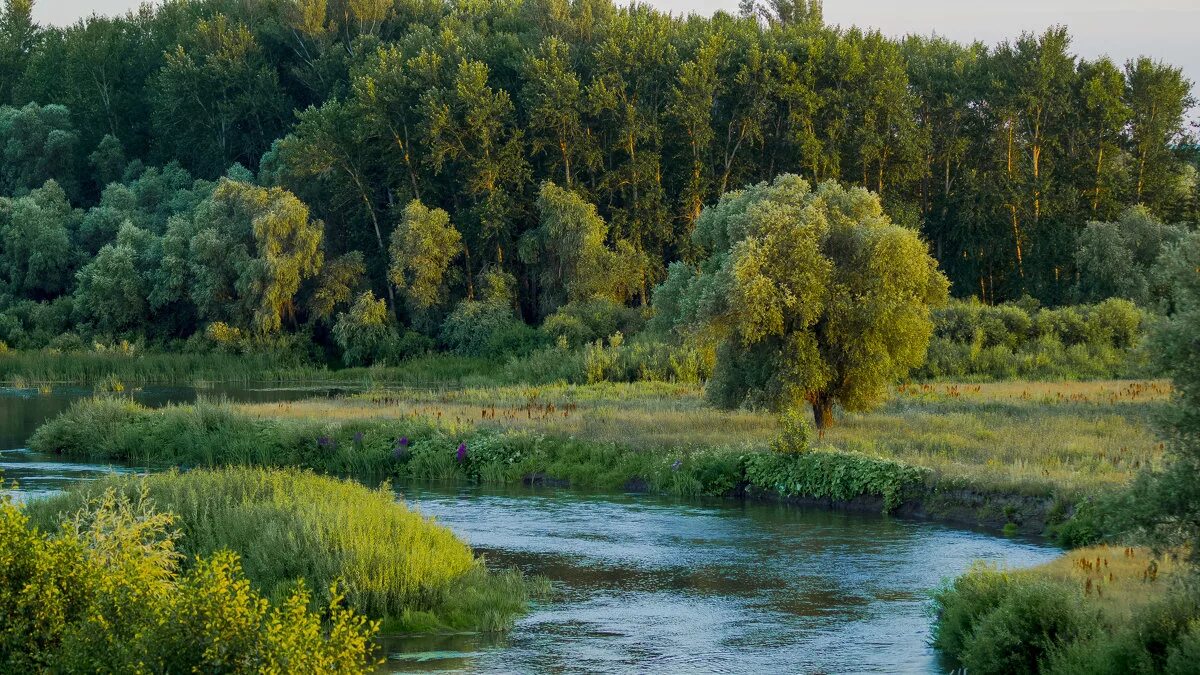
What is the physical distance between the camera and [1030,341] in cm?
5941

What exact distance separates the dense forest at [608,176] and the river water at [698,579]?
35511 mm

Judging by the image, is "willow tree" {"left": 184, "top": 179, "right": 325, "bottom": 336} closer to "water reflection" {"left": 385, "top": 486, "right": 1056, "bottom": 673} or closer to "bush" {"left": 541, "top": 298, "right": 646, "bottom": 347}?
"bush" {"left": 541, "top": 298, "right": 646, "bottom": 347}

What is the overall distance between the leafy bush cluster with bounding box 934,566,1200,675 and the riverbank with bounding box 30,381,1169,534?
30.2ft

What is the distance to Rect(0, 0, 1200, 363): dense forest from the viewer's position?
235 feet

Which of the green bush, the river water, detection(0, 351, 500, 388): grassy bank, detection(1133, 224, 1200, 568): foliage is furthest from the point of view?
detection(0, 351, 500, 388): grassy bank

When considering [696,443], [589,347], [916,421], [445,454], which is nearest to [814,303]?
[696,443]

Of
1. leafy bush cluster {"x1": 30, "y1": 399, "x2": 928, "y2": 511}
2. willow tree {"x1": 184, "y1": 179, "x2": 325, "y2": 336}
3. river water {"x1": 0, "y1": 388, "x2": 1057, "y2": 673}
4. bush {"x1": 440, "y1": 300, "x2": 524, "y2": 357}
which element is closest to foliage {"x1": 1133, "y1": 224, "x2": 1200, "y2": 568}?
river water {"x1": 0, "y1": 388, "x2": 1057, "y2": 673}

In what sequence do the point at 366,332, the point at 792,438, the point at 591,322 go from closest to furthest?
the point at 792,438
the point at 591,322
the point at 366,332

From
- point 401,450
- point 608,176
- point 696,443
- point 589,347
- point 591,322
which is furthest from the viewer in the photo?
point 608,176

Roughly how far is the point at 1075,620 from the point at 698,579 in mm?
8328

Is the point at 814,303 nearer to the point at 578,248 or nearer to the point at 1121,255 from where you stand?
the point at 578,248

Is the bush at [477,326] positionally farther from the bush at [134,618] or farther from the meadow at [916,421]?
the bush at [134,618]

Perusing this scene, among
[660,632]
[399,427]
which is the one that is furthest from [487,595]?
[399,427]

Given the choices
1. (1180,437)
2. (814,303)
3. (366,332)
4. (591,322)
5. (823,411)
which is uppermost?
(591,322)
